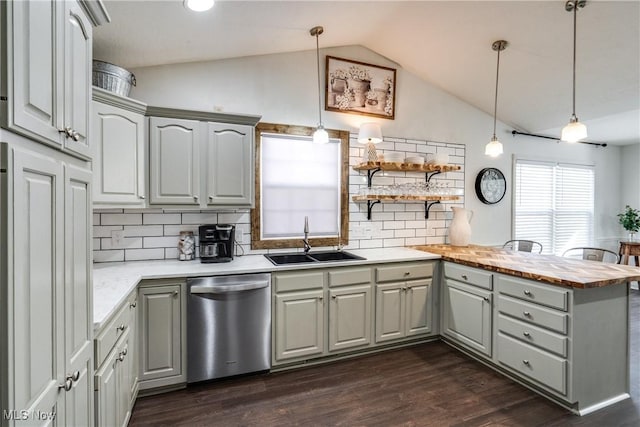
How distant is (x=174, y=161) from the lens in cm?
254

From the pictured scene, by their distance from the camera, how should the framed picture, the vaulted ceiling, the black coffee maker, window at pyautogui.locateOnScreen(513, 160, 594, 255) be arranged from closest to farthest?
the vaulted ceiling
the black coffee maker
the framed picture
window at pyautogui.locateOnScreen(513, 160, 594, 255)

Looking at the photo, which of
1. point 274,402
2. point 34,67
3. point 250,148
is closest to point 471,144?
point 250,148

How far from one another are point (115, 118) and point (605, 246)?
7.11 meters

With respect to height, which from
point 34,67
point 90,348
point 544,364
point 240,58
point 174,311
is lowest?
point 544,364

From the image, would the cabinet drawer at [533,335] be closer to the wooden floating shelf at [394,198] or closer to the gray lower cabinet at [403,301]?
the gray lower cabinet at [403,301]

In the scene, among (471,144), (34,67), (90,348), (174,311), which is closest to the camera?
(34,67)

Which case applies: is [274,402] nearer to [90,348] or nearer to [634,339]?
[90,348]

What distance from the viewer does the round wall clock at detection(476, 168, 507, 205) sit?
163 inches

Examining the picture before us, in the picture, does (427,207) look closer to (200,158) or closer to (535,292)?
(535,292)

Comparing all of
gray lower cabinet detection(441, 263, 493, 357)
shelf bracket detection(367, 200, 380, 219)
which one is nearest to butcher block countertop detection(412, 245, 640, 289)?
gray lower cabinet detection(441, 263, 493, 357)

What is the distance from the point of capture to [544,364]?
88.3 inches

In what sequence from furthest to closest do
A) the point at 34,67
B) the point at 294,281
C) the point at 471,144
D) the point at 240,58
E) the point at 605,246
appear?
the point at 605,246 → the point at 471,144 → the point at 240,58 → the point at 294,281 → the point at 34,67

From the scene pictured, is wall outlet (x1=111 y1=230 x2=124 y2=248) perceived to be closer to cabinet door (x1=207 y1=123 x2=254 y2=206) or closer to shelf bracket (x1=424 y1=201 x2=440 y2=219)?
cabinet door (x1=207 y1=123 x2=254 y2=206)

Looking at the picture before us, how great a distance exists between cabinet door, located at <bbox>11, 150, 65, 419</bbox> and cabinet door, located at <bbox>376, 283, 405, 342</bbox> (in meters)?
2.40
